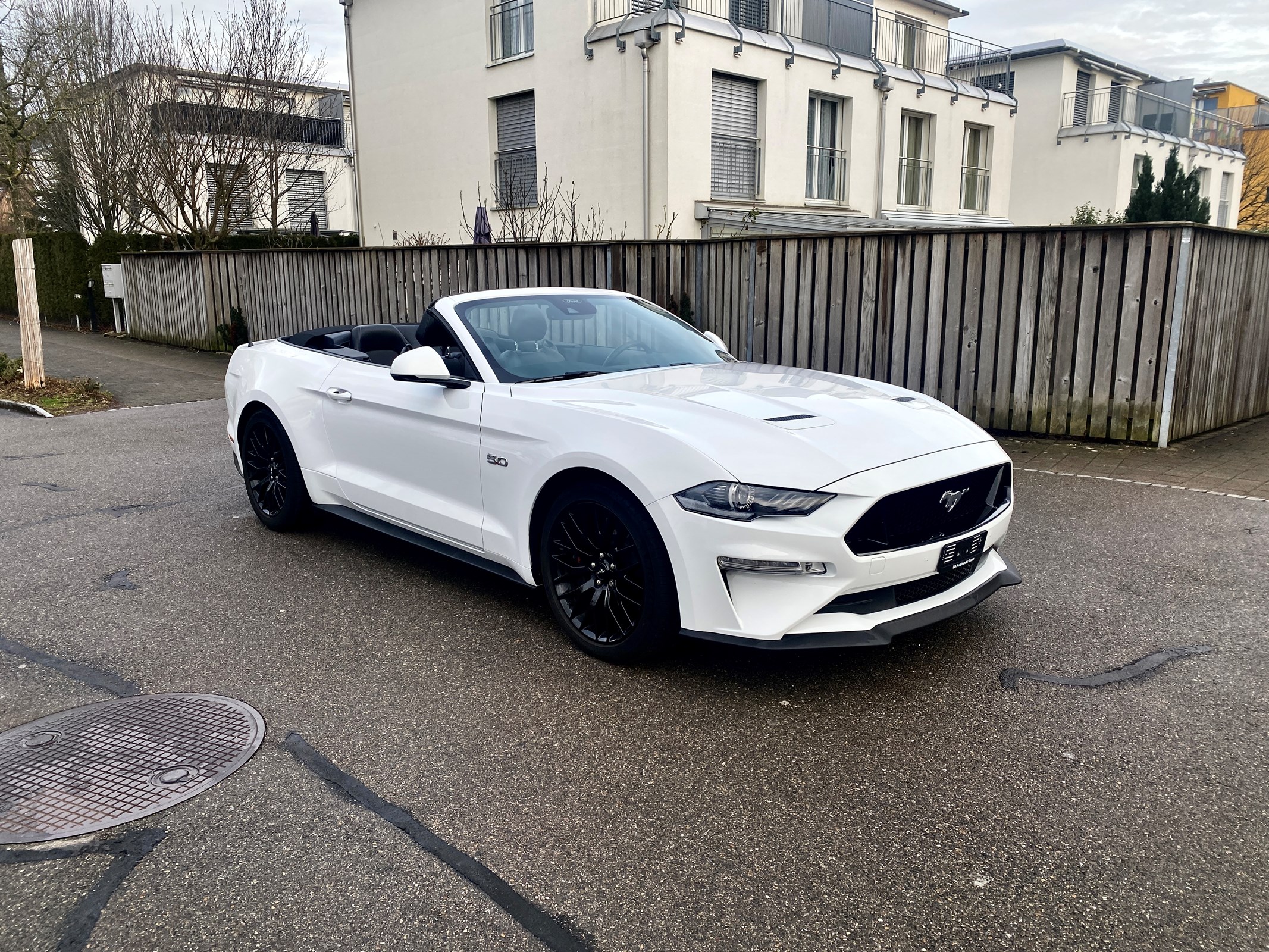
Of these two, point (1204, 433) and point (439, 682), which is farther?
point (1204, 433)

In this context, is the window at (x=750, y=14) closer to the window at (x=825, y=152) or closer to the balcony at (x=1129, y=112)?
the window at (x=825, y=152)

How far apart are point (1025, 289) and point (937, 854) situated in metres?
6.85

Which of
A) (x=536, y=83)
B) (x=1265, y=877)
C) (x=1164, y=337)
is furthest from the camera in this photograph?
(x=536, y=83)

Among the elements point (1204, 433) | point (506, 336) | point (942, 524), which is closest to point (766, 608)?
point (942, 524)

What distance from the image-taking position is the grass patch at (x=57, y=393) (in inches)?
467

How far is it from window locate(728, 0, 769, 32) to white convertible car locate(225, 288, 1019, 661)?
655 inches

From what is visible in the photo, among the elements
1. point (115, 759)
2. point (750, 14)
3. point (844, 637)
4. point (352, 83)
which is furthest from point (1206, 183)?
point (115, 759)

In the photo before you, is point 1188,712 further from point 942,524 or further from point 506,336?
point 506,336

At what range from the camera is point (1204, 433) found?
9039 millimetres

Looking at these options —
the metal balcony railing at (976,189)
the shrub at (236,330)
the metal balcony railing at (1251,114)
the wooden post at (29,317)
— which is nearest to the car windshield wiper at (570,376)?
the wooden post at (29,317)

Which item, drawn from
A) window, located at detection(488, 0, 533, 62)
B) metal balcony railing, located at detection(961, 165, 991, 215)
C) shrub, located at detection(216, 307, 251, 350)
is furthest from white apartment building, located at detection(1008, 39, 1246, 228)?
shrub, located at detection(216, 307, 251, 350)

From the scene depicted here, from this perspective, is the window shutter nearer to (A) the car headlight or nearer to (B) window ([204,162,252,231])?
(B) window ([204,162,252,231])

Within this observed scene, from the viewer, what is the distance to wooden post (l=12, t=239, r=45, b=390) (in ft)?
40.4

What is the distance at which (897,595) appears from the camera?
3.78 m
